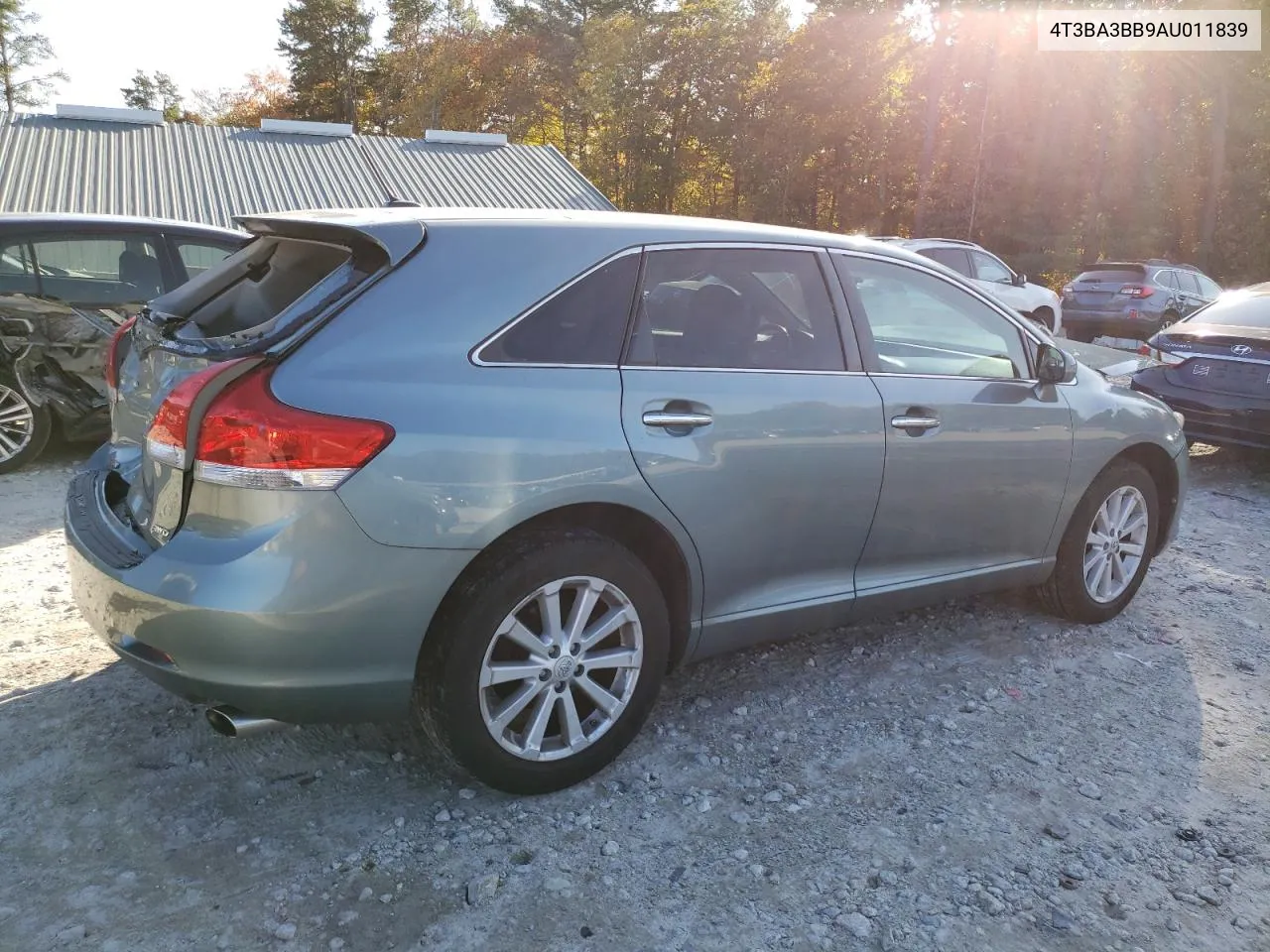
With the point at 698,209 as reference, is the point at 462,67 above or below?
above

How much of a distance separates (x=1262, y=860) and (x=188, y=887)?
2887 mm

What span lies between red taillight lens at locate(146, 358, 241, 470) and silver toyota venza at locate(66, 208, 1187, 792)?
10 mm

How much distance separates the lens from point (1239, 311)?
792 centimetres

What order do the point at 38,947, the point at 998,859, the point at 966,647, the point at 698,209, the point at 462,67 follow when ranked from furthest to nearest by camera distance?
the point at 462,67
the point at 698,209
the point at 966,647
the point at 998,859
the point at 38,947

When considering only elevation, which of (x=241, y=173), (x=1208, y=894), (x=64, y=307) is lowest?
(x=1208, y=894)

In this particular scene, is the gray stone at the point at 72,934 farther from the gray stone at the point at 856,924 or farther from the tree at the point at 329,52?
the tree at the point at 329,52

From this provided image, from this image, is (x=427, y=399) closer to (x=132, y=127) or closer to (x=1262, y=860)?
(x=1262, y=860)

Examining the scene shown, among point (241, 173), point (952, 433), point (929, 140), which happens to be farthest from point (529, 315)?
point (929, 140)

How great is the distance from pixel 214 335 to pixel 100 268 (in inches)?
173

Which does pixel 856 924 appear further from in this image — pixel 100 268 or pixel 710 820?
pixel 100 268

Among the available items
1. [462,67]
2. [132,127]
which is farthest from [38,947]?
[462,67]

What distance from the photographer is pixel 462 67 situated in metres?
49.2

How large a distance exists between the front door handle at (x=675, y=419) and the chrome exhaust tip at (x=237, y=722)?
1297 mm

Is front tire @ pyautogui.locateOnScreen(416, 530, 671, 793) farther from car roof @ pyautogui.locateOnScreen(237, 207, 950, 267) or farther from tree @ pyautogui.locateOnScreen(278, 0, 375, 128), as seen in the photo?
tree @ pyautogui.locateOnScreen(278, 0, 375, 128)
